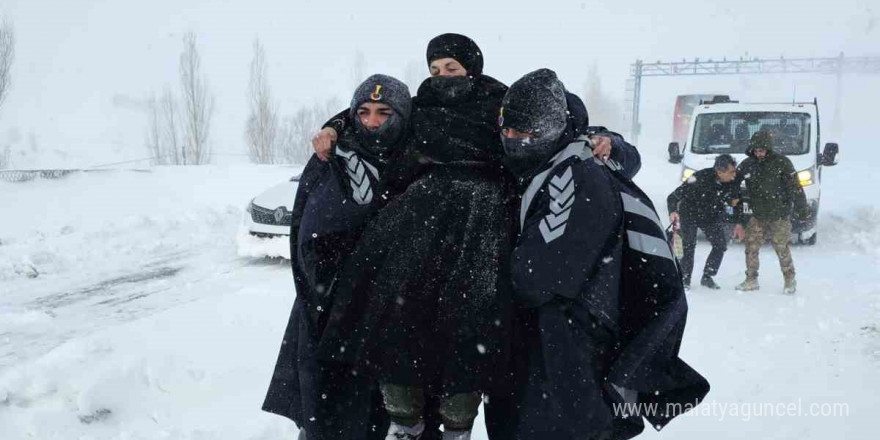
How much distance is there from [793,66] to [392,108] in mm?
46413

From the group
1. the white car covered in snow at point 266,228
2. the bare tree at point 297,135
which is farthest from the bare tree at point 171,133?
the white car covered in snow at point 266,228

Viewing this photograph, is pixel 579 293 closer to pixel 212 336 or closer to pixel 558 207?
pixel 558 207

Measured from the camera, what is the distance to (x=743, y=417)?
4.07 metres

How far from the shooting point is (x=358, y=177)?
270cm

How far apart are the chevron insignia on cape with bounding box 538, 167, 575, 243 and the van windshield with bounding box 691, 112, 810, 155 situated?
9934mm

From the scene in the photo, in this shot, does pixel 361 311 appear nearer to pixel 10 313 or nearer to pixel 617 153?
pixel 617 153

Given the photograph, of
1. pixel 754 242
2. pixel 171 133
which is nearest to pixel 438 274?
pixel 754 242

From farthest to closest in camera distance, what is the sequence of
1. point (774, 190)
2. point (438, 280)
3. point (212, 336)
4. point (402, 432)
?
1. point (774, 190)
2. point (212, 336)
3. point (402, 432)
4. point (438, 280)

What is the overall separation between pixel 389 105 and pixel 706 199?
5974 mm

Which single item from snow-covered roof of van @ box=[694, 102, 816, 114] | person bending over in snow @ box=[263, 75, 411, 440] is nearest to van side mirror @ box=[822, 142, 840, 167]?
snow-covered roof of van @ box=[694, 102, 816, 114]

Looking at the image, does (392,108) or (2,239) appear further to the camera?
(2,239)

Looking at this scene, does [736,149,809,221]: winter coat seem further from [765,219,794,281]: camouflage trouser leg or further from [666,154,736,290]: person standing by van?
[666,154,736,290]: person standing by van

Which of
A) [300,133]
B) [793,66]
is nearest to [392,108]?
[793,66]

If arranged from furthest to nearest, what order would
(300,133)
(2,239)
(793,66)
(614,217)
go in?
(300,133), (793,66), (2,239), (614,217)
